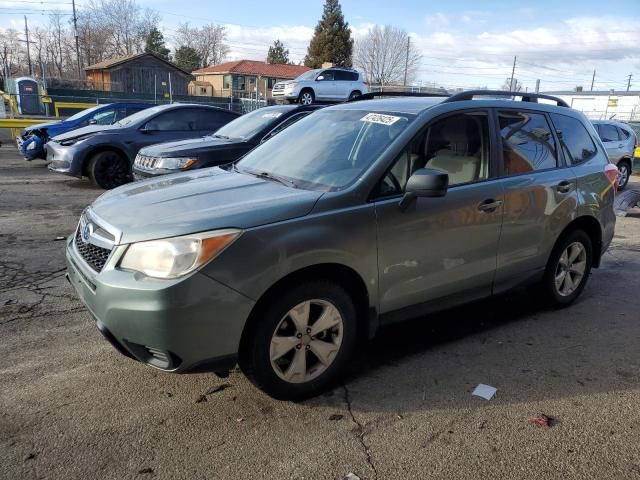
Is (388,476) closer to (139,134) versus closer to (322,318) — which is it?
(322,318)

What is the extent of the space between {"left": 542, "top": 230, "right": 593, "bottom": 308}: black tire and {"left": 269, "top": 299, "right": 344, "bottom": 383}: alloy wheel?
2.31 m

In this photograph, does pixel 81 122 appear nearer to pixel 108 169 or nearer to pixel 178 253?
pixel 108 169

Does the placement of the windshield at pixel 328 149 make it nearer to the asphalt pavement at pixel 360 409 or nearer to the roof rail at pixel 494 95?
the roof rail at pixel 494 95

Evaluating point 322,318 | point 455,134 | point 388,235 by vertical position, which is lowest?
point 322,318

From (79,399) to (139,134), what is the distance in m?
7.54

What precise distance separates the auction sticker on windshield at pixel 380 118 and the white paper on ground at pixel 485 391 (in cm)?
186

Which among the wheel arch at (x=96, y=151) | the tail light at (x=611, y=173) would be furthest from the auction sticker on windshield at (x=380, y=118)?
the wheel arch at (x=96, y=151)

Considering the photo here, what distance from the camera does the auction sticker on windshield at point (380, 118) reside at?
3632 millimetres

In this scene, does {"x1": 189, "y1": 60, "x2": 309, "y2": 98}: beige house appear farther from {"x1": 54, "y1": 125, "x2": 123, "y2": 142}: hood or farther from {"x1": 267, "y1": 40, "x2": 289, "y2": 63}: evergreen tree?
{"x1": 54, "y1": 125, "x2": 123, "y2": 142}: hood

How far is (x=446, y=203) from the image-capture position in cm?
347

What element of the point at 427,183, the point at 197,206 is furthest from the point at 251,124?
the point at 427,183

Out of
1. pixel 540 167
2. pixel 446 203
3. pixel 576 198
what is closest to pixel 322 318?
pixel 446 203

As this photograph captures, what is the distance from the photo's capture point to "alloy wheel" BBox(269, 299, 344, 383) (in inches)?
114

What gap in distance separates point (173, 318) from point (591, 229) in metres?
3.95
